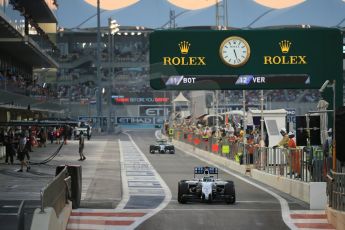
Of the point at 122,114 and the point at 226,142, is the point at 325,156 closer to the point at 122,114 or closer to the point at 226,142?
the point at 226,142

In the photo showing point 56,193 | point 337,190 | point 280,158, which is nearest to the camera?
point 56,193

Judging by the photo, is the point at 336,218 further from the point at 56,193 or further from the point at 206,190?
the point at 56,193

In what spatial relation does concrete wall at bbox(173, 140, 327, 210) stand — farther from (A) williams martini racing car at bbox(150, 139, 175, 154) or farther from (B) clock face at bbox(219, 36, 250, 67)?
(A) williams martini racing car at bbox(150, 139, 175, 154)

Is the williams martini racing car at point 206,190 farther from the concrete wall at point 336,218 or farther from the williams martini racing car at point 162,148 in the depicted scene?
the williams martini racing car at point 162,148

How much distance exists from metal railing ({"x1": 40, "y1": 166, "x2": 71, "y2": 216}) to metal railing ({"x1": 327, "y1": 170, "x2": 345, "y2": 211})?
5396 millimetres

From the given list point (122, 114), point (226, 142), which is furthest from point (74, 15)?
point (226, 142)

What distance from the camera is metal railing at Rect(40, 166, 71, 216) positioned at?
1228cm

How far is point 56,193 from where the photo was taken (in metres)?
14.7

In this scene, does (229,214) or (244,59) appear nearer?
(229,214)

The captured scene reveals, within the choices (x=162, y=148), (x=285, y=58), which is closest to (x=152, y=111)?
(x=162, y=148)

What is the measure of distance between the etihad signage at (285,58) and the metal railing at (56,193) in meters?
7.04

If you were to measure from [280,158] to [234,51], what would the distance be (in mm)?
4847

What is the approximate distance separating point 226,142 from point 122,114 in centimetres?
8986

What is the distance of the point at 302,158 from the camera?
2212 cm
